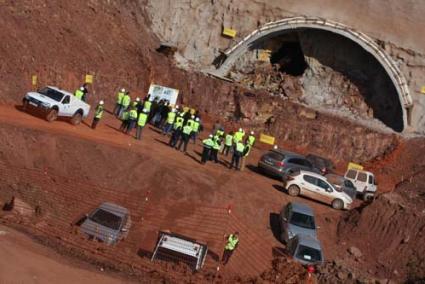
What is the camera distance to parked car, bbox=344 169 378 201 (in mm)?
37250

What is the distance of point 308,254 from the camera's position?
977 inches

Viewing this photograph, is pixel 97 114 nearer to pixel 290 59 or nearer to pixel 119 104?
Answer: pixel 119 104

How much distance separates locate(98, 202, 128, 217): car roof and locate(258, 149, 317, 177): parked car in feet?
44.6

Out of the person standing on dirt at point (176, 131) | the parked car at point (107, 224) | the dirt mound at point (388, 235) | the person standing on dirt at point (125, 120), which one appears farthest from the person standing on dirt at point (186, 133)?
the parked car at point (107, 224)

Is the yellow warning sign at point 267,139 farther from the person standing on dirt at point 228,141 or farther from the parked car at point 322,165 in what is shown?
the person standing on dirt at point 228,141

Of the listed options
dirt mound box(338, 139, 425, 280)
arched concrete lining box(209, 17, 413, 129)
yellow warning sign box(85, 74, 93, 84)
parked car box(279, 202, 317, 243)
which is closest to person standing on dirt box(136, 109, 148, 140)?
yellow warning sign box(85, 74, 93, 84)

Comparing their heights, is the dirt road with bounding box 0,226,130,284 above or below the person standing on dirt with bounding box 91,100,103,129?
below

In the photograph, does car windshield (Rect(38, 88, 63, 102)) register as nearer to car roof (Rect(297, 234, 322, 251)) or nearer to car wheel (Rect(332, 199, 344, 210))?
car roof (Rect(297, 234, 322, 251))

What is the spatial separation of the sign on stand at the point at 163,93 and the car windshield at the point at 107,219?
21832 mm

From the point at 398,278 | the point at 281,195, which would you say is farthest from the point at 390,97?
the point at 398,278

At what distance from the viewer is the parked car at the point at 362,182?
37250mm

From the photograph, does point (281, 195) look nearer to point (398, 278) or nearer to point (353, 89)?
point (398, 278)

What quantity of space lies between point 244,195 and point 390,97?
71.5 ft

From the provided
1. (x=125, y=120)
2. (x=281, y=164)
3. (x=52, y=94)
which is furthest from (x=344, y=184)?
(x=52, y=94)
